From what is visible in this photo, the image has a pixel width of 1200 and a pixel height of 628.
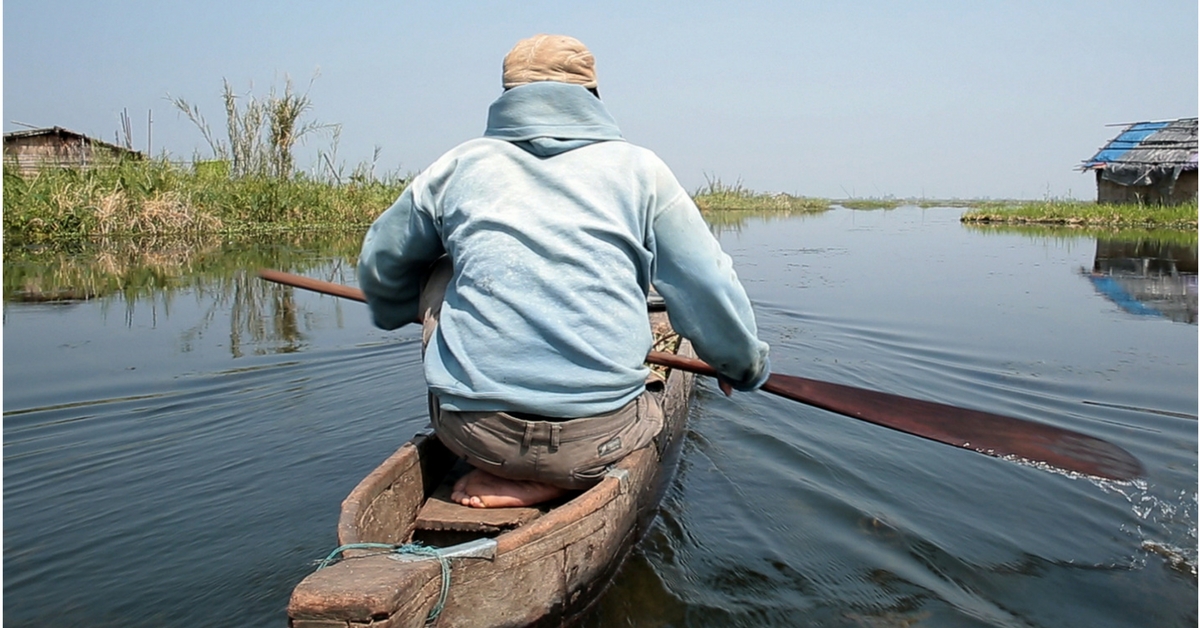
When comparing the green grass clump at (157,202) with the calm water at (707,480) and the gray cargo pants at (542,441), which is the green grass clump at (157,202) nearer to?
the calm water at (707,480)

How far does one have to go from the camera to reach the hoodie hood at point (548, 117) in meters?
2.09

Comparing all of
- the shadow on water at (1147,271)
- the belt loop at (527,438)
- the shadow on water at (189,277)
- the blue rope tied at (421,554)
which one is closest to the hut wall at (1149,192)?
the shadow on water at (1147,271)

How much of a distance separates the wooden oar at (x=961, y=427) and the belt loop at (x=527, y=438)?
68 cm

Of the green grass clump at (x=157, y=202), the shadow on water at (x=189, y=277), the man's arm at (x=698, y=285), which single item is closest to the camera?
the man's arm at (x=698, y=285)

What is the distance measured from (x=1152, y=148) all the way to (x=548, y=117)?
942 inches

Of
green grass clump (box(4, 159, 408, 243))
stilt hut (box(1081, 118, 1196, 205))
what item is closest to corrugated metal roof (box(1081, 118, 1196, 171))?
stilt hut (box(1081, 118, 1196, 205))

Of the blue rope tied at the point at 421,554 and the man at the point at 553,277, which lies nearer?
the blue rope tied at the point at 421,554

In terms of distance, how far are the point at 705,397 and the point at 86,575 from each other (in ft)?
9.29

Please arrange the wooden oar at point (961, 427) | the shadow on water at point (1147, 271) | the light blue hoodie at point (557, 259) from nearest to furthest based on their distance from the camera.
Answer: the light blue hoodie at point (557, 259), the wooden oar at point (961, 427), the shadow on water at point (1147, 271)

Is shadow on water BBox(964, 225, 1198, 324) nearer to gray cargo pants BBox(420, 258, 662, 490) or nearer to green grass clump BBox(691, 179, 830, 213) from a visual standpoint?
gray cargo pants BBox(420, 258, 662, 490)

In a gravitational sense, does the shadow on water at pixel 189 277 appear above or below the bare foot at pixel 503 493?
above

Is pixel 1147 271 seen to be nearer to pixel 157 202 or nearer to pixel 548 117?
pixel 548 117

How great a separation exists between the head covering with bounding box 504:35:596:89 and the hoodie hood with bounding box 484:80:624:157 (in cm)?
6

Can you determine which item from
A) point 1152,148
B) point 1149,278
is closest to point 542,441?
point 1149,278
